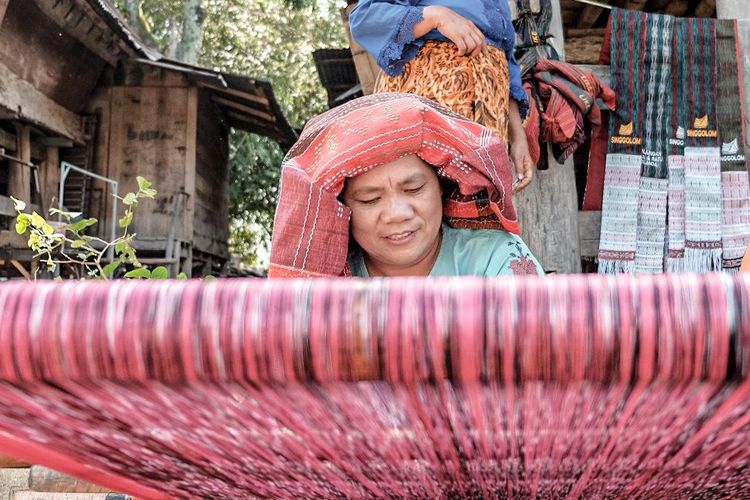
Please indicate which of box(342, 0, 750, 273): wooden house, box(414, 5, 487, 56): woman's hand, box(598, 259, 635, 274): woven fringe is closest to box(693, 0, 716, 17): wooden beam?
box(342, 0, 750, 273): wooden house

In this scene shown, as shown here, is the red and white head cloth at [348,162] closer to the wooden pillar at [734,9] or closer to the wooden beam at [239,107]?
the wooden pillar at [734,9]

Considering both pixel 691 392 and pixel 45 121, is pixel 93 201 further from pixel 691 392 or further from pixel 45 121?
pixel 691 392

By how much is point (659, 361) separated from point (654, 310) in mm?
38

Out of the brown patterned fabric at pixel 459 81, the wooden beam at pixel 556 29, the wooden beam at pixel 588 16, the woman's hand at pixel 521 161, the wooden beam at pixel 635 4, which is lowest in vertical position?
the woman's hand at pixel 521 161

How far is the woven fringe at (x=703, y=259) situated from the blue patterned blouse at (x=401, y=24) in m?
1.68

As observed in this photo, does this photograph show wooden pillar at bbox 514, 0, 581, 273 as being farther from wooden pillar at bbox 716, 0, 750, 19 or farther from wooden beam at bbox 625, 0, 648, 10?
wooden beam at bbox 625, 0, 648, 10

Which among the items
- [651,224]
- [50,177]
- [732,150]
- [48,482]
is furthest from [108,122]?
[48,482]

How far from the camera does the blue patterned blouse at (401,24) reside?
97.0 inches

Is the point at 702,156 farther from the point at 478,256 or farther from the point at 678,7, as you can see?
the point at 478,256

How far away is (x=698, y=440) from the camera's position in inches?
24.8

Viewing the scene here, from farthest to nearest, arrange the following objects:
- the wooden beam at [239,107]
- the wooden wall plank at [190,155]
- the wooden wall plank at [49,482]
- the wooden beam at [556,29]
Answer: the wooden beam at [239,107], the wooden wall plank at [190,155], the wooden beam at [556,29], the wooden wall plank at [49,482]

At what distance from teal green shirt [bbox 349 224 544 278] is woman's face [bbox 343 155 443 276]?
0.10 meters

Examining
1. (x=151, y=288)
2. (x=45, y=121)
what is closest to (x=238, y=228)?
(x=45, y=121)

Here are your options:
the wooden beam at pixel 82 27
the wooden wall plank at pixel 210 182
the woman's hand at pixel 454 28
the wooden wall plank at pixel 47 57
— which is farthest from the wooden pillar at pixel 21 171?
the woman's hand at pixel 454 28
